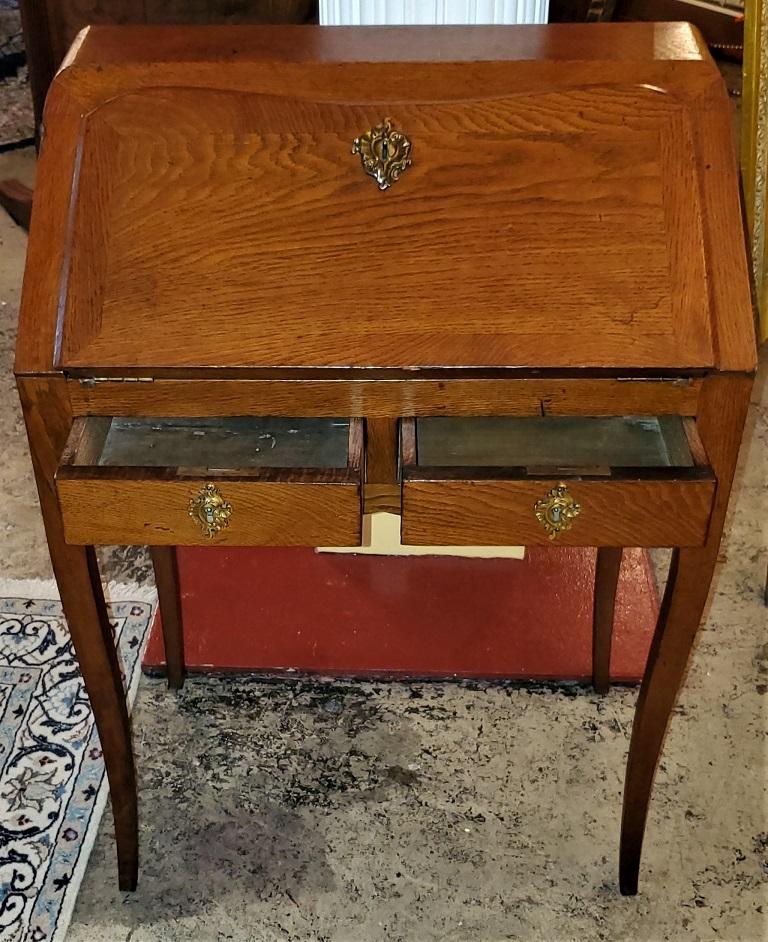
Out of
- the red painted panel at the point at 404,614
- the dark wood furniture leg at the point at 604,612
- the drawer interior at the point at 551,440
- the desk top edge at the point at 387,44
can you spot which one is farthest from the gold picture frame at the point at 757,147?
the drawer interior at the point at 551,440

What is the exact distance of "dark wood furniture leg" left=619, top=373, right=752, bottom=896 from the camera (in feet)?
3.87

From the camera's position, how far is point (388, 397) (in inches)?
47.0

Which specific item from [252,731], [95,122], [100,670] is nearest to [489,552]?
[252,731]

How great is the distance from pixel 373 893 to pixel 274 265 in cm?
93

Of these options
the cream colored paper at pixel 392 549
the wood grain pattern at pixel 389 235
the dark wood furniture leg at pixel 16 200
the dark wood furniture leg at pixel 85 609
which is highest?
the wood grain pattern at pixel 389 235

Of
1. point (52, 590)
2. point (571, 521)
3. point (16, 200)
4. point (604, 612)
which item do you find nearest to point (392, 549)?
point (604, 612)

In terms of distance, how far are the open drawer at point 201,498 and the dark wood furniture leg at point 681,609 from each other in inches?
15.5

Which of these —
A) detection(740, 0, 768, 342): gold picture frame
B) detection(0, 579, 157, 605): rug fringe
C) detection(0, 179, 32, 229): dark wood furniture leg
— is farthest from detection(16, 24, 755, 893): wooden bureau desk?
detection(0, 179, 32, 229): dark wood furniture leg

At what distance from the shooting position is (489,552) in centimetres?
211

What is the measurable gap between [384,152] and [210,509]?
443mm

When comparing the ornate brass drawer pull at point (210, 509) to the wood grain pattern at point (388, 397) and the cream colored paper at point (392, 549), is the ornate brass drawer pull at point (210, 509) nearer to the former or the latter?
the wood grain pattern at point (388, 397)

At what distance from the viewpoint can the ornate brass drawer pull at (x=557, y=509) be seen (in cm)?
112

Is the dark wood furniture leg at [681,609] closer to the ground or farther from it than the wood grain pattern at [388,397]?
closer to the ground

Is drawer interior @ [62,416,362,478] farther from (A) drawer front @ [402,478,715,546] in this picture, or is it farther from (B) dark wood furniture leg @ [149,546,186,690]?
(B) dark wood furniture leg @ [149,546,186,690]
